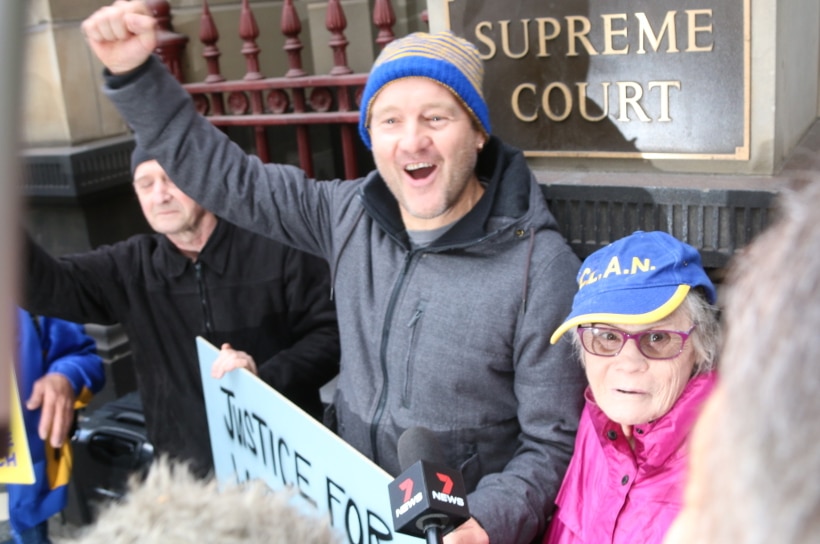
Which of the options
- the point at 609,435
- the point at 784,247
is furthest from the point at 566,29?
the point at 784,247

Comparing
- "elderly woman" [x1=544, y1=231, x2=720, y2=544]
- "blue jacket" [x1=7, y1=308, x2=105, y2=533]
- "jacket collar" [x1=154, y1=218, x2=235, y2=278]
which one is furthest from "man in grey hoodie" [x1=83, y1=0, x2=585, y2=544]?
"blue jacket" [x1=7, y1=308, x2=105, y2=533]

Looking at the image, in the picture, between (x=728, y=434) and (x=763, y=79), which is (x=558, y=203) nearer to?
(x=763, y=79)

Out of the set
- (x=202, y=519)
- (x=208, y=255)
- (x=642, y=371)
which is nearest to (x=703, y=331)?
(x=642, y=371)

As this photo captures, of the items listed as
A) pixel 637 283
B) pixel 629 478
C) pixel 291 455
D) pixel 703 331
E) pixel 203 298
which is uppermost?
pixel 637 283

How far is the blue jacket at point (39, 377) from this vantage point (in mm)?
2850

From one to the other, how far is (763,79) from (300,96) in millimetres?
1989

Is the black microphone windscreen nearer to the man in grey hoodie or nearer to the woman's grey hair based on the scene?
the man in grey hoodie

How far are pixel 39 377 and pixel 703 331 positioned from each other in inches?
85.0

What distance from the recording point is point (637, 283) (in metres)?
1.75

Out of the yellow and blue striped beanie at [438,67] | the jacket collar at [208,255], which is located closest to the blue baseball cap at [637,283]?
the yellow and blue striped beanie at [438,67]

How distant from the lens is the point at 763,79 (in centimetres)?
222

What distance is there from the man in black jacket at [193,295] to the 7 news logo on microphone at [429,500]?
1494 millimetres

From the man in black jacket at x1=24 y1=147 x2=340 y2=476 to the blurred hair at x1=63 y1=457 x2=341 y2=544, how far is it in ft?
6.18

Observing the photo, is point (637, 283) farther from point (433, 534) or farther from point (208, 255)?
point (208, 255)
